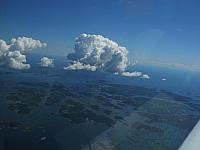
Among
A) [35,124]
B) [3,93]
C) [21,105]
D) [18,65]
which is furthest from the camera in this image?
[18,65]

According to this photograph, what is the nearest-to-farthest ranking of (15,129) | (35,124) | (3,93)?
(15,129) < (35,124) < (3,93)

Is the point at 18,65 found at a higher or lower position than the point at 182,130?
higher

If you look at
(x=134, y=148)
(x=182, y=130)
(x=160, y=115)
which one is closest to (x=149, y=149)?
(x=134, y=148)

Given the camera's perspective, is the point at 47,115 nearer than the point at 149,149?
No

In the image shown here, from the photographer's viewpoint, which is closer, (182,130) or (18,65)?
(182,130)

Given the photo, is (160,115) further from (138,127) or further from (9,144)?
(9,144)

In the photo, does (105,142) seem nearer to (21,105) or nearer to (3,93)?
(21,105)

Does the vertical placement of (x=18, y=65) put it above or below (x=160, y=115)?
above

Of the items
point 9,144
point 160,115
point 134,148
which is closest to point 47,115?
point 9,144

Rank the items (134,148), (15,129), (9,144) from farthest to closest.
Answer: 1. (15,129)
2. (134,148)
3. (9,144)
